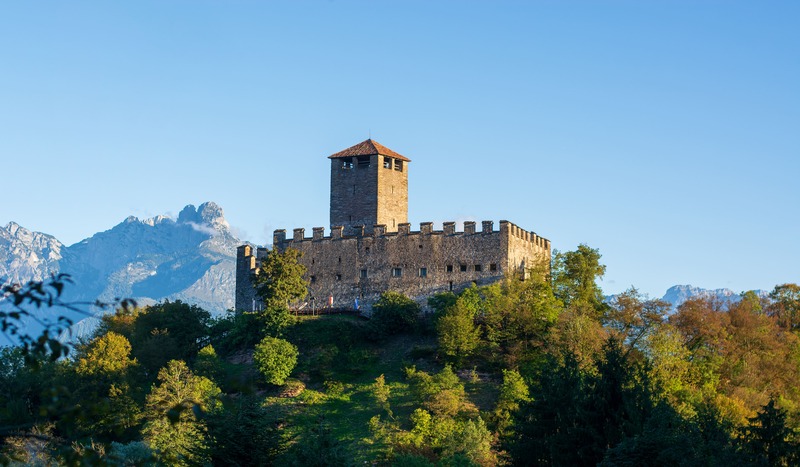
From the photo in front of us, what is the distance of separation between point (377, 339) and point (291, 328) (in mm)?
5134

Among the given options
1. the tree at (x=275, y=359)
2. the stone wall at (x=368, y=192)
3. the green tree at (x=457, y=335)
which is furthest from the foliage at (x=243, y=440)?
the stone wall at (x=368, y=192)

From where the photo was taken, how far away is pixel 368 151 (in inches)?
2717

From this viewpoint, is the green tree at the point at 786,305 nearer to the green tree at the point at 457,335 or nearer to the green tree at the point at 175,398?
the green tree at the point at 457,335

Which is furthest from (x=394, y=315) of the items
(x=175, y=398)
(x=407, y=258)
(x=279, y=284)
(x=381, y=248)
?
(x=175, y=398)

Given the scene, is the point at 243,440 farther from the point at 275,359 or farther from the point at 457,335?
the point at 457,335

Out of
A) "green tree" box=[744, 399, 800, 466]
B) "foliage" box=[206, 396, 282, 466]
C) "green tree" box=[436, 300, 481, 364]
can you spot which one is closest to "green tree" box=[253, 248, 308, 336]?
"green tree" box=[436, 300, 481, 364]

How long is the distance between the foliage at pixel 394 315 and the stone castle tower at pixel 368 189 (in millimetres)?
6542

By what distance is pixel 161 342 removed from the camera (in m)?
64.0

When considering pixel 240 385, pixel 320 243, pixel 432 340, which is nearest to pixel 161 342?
pixel 320 243

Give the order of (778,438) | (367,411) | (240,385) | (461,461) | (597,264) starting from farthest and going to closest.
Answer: (597,264), (367,411), (461,461), (778,438), (240,385)

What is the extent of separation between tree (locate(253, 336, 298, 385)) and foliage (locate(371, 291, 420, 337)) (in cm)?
535

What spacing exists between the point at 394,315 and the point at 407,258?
4.26 metres

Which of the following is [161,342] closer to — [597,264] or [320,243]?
[320,243]

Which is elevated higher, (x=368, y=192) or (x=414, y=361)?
(x=368, y=192)
